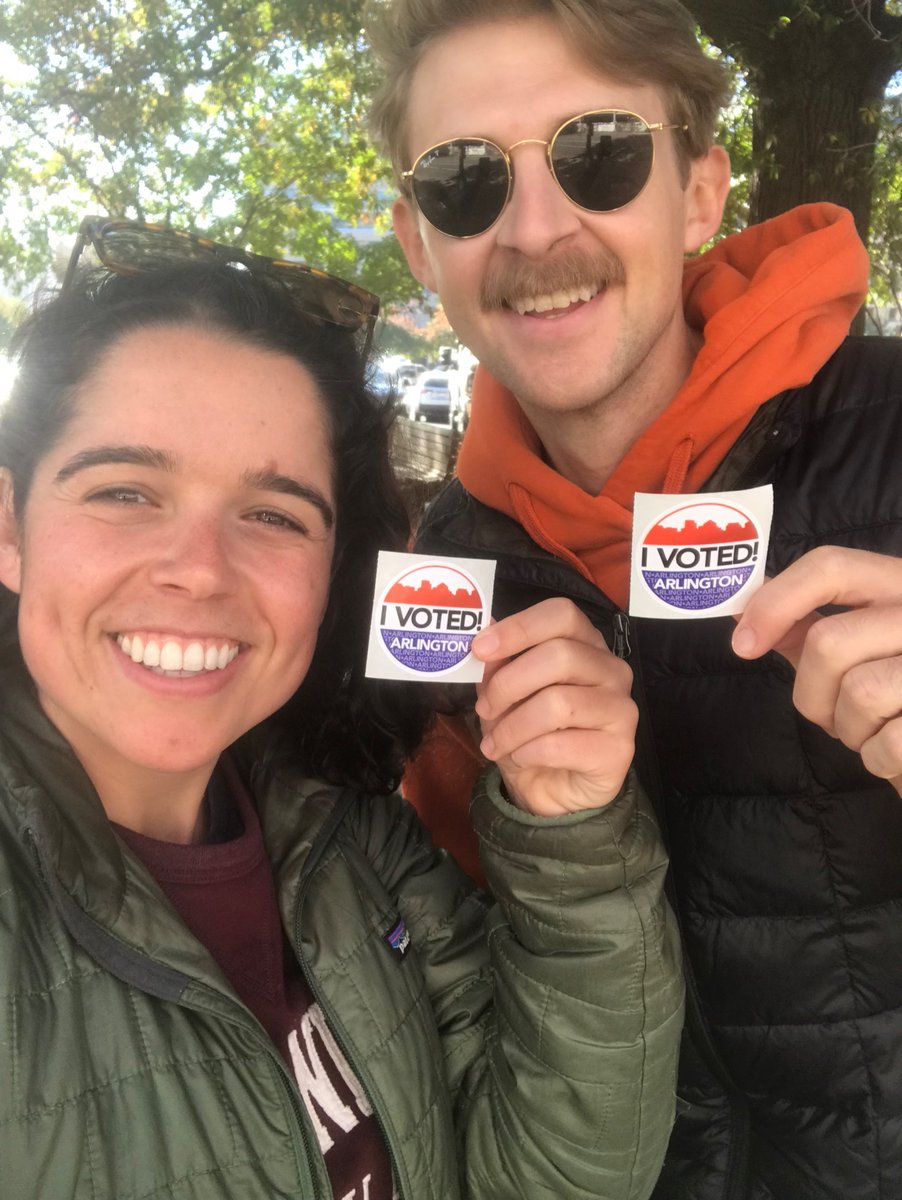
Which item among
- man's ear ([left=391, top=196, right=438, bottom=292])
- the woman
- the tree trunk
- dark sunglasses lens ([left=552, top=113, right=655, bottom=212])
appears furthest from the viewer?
the tree trunk

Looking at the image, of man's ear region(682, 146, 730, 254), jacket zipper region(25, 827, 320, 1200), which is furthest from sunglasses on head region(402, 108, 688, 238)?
jacket zipper region(25, 827, 320, 1200)

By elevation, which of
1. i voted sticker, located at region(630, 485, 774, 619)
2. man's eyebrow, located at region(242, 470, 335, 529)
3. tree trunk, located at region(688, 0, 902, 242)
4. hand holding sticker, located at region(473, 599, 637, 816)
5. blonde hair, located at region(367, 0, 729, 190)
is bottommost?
hand holding sticker, located at region(473, 599, 637, 816)

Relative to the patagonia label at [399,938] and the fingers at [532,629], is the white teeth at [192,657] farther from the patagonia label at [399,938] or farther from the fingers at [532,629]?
the patagonia label at [399,938]

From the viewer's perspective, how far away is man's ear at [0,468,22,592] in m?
1.75

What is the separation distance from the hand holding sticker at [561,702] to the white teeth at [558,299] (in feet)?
3.18

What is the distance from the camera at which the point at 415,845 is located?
2.14 metres

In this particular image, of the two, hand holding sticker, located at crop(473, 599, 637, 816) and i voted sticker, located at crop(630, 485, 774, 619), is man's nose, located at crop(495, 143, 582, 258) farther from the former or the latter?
hand holding sticker, located at crop(473, 599, 637, 816)

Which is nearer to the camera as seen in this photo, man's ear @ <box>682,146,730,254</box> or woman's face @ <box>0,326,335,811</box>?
woman's face @ <box>0,326,335,811</box>

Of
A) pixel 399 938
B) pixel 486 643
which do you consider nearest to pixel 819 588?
pixel 486 643

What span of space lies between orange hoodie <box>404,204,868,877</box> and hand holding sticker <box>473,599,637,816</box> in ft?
1.64

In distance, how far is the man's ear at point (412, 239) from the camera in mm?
2707

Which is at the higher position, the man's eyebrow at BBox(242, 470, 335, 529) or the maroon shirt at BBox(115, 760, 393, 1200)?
the man's eyebrow at BBox(242, 470, 335, 529)

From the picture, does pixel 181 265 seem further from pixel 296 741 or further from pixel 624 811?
pixel 624 811

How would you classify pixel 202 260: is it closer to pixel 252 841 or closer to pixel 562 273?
pixel 562 273
